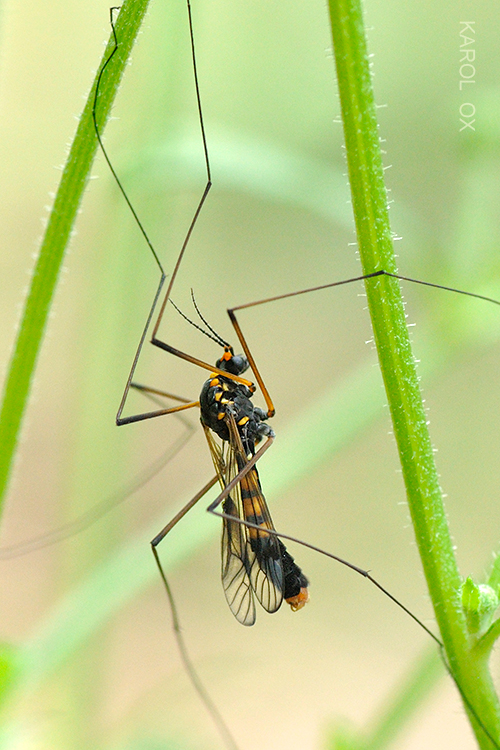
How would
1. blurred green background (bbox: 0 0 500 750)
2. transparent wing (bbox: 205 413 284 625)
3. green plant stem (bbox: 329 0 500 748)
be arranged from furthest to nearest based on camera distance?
blurred green background (bbox: 0 0 500 750) → transparent wing (bbox: 205 413 284 625) → green plant stem (bbox: 329 0 500 748)

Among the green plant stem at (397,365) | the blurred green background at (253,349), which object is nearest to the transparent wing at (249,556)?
the blurred green background at (253,349)

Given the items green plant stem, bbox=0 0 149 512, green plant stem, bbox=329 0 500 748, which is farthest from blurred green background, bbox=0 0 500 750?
green plant stem, bbox=0 0 149 512

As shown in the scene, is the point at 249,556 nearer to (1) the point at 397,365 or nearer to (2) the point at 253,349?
(1) the point at 397,365

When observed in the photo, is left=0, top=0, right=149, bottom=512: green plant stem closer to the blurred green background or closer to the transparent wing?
the blurred green background

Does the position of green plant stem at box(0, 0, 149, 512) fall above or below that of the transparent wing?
above

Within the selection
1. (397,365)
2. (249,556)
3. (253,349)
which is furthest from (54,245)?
(253,349)

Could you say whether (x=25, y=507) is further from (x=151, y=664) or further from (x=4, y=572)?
(x=151, y=664)

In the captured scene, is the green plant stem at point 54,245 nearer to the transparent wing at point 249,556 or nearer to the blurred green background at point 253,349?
the blurred green background at point 253,349
